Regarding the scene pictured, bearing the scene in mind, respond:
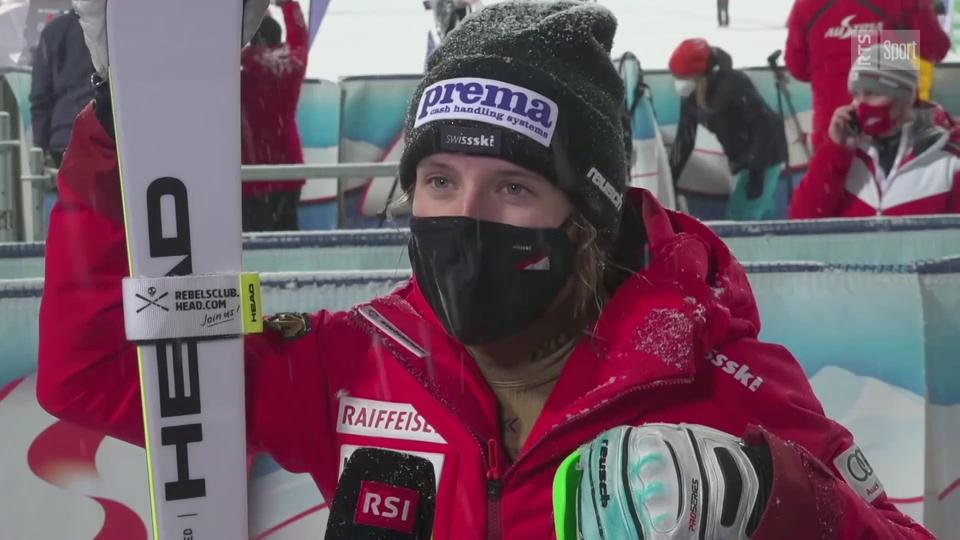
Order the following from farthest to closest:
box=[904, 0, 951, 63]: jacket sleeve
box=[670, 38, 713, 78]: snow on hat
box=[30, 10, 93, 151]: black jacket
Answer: box=[670, 38, 713, 78]: snow on hat < box=[904, 0, 951, 63]: jacket sleeve < box=[30, 10, 93, 151]: black jacket

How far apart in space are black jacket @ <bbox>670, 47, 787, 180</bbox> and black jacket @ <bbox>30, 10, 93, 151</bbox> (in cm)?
446

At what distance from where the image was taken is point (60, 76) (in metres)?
3.71

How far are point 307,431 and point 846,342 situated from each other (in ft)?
5.88

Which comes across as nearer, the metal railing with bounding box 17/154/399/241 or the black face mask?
the black face mask

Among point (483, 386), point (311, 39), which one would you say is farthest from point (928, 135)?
point (483, 386)

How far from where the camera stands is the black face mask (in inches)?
71.8

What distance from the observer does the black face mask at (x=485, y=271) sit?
1.82 metres

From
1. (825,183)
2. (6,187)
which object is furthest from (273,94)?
(825,183)

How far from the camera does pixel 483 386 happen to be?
1892mm

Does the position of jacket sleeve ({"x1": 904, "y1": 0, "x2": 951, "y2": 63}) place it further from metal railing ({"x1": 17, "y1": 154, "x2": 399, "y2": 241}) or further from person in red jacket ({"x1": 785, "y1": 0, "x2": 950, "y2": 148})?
metal railing ({"x1": 17, "y1": 154, "x2": 399, "y2": 241})

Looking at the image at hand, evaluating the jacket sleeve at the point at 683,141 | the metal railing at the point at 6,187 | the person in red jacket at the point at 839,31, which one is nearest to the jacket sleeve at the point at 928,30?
the person in red jacket at the point at 839,31

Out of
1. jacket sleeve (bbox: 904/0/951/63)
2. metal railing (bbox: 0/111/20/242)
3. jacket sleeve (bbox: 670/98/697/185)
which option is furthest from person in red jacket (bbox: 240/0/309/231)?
jacket sleeve (bbox: 904/0/951/63)

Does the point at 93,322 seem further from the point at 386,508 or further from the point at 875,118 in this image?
the point at 875,118

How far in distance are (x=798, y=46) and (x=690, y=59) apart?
111 centimetres
